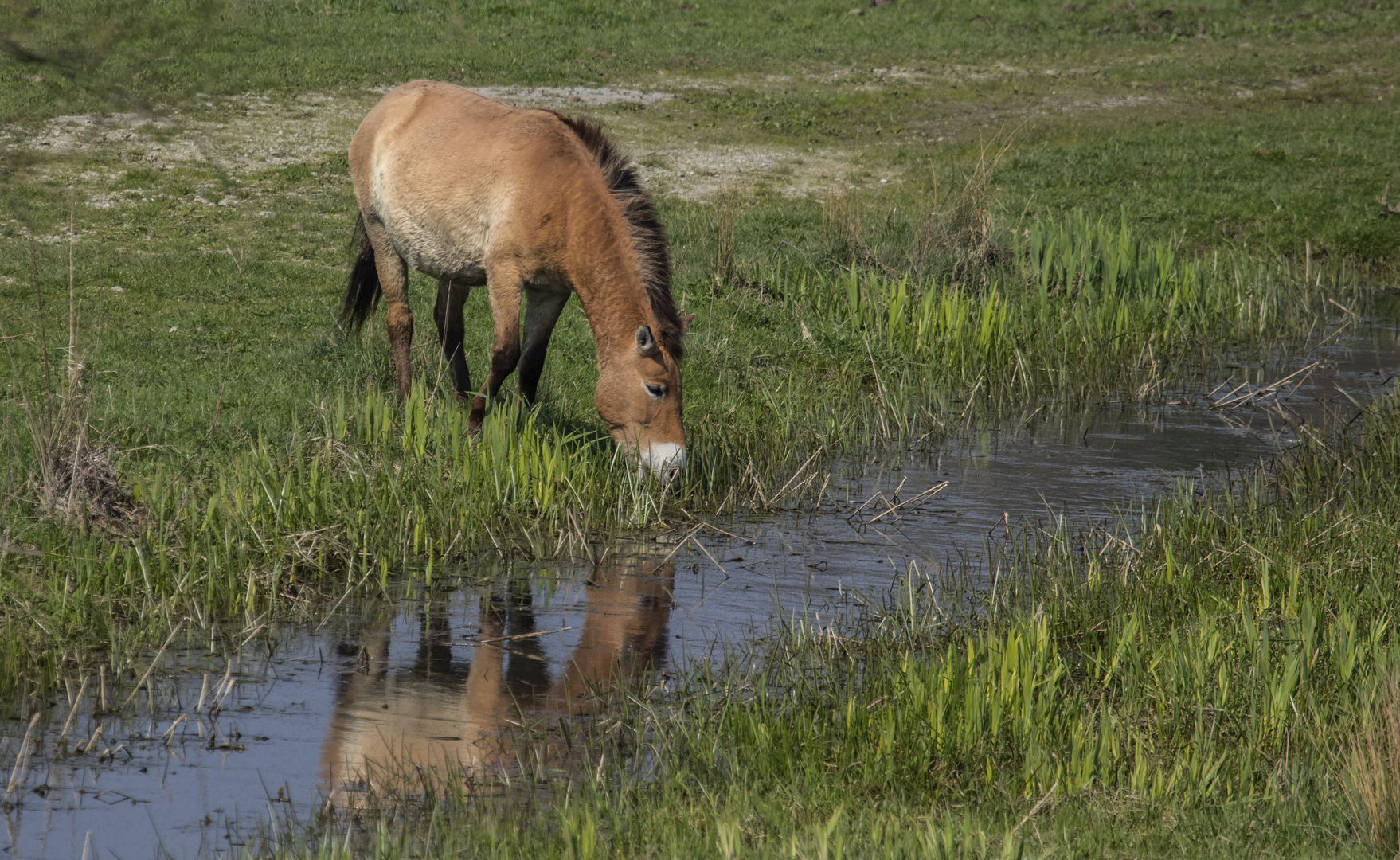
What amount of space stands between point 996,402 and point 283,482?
5.52m

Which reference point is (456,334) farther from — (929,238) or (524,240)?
(929,238)

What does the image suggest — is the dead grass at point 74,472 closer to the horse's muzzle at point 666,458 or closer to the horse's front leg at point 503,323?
the horse's front leg at point 503,323

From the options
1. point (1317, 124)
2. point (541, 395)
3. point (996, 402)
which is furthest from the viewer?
point (1317, 124)

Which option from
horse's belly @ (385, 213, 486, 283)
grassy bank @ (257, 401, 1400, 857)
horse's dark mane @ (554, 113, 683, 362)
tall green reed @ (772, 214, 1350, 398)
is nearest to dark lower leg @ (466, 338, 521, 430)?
horse's belly @ (385, 213, 486, 283)

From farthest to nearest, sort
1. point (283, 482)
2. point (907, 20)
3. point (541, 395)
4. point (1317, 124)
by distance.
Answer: point (907, 20), point (1317, 124), point (541, 395), point (283, 482)

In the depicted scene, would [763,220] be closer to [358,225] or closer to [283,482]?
[358,225]

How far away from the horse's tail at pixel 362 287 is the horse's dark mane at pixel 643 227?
2168 millimetres

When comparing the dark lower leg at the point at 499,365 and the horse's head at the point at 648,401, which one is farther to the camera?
the dark lower leg at the point at 499,365

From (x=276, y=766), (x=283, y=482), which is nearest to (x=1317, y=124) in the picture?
(x=283, y=482)

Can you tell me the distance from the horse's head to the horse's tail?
9.12ft

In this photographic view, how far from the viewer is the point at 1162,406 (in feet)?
33.0

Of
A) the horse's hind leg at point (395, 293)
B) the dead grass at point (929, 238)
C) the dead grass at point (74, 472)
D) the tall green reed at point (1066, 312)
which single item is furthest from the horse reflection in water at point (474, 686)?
the dead grass at point (929, 238)

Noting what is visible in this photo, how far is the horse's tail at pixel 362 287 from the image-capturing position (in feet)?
29.8

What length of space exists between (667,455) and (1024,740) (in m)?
3.07
